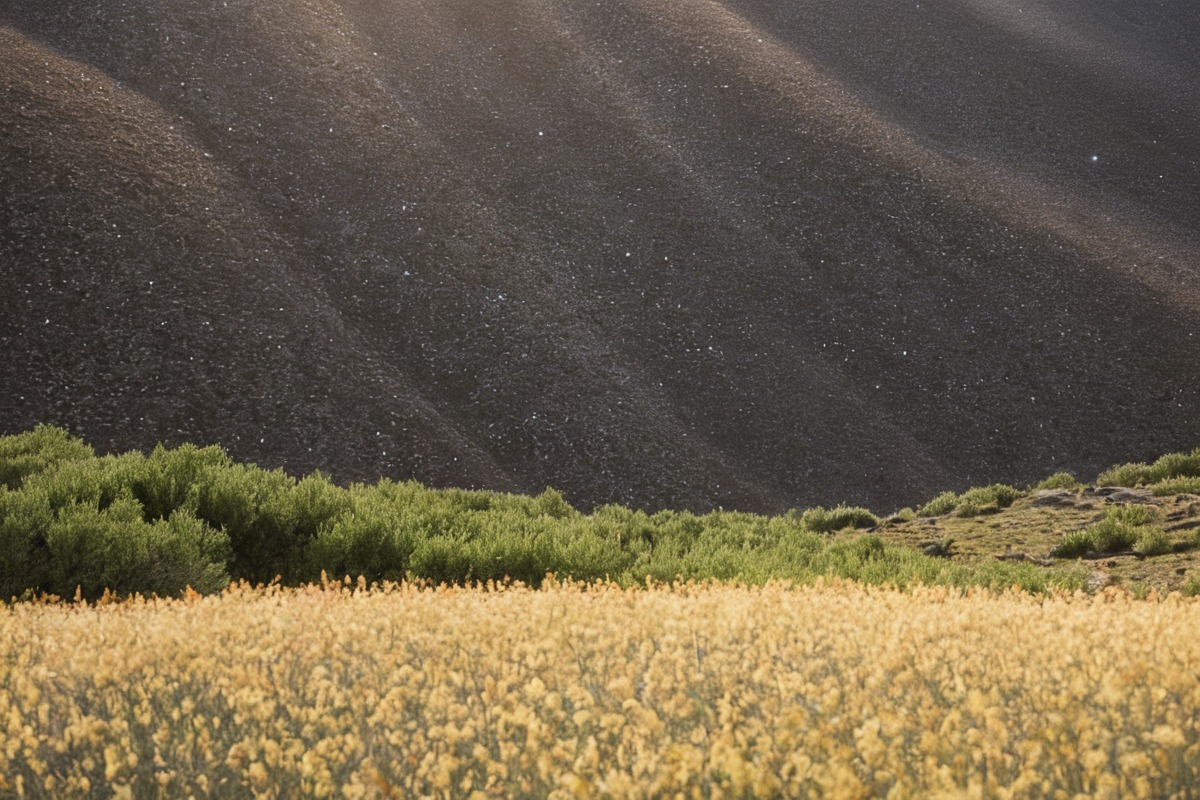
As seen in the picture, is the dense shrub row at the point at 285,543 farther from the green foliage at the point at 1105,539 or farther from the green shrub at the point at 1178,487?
the green shrub at the point at 1178,487

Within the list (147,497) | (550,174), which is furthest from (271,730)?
(550,174)

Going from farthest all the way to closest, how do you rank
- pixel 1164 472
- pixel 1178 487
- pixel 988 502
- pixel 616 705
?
1. pixel 1164 472
2. pixel 988 502
3. pixel 1178 487
4. pixel 616 705

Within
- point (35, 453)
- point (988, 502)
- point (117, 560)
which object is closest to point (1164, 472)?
point (988, 502)

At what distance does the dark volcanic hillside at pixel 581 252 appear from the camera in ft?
77.7

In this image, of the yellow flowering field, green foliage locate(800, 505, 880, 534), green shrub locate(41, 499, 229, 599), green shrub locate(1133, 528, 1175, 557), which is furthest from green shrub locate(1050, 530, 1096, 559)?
green shrub locate(41, 499, 229, 599)

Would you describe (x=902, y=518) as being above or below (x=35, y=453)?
above

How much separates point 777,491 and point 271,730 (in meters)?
22.7

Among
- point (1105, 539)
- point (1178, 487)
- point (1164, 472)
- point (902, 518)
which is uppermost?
point (1164, 472)

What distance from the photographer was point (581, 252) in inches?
1232

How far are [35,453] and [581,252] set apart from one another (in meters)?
20.6

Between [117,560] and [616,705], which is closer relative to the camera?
[616,705]

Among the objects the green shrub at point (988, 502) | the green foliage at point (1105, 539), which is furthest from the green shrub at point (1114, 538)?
the green shrub at point (988, 502)

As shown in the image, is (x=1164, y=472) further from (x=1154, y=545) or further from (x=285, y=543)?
(x=285, y=543)

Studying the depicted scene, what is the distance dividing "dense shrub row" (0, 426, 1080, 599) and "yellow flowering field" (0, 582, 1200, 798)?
391 cm
